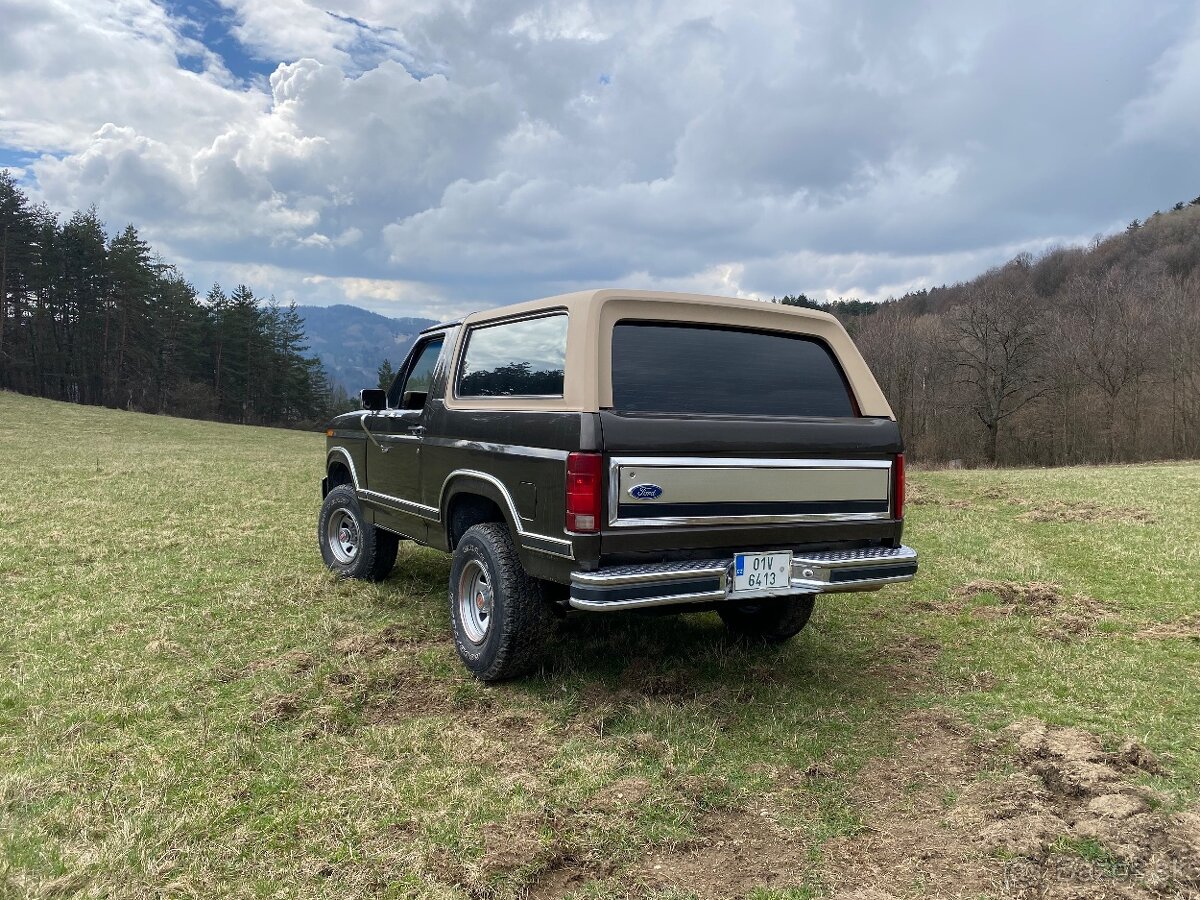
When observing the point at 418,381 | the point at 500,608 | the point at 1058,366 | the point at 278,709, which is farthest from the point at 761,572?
the point at 1058,366

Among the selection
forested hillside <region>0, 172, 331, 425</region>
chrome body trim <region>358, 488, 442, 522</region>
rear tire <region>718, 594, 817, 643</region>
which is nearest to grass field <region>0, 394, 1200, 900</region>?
rear tire <region>718, 594, 817, 643</region>

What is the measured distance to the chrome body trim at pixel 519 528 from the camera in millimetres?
3594

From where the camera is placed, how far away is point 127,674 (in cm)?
432

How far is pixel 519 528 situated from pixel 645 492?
774 millimetres

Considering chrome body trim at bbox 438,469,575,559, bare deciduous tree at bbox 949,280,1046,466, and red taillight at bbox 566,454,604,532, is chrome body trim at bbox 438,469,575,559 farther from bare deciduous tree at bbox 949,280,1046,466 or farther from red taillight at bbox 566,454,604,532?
bare deciduous tree at bbox 949,280,1046,466

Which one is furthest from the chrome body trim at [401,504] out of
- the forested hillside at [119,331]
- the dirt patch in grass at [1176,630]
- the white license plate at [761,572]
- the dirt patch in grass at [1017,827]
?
the forested hillside at [119,331]

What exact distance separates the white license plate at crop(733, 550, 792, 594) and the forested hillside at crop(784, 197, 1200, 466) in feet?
115

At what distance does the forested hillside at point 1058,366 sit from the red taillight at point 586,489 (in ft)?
118

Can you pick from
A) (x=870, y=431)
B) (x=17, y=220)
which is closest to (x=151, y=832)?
(x=870, y=431)

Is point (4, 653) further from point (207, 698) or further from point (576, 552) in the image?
point (576, 552)

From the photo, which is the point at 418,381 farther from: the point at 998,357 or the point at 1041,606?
the point at 998,357

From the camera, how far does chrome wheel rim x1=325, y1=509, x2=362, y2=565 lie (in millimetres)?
6793

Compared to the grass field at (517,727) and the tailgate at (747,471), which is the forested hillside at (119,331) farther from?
the tailgate at (747,471)

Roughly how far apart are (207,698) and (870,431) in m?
3.81
